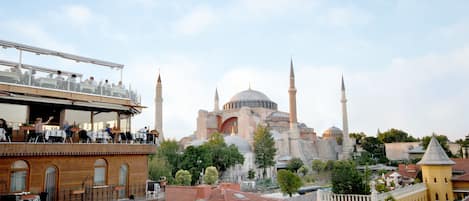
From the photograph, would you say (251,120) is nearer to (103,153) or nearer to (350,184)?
(350,184)

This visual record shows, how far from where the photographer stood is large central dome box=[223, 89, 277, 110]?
59.0 m

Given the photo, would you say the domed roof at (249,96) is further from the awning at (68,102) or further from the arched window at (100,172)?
the arched window at (100,172)

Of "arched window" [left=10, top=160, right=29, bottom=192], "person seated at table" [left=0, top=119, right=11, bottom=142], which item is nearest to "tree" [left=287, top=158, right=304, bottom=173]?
"arched window" [left=10, top=160, right=29, bottom=192]

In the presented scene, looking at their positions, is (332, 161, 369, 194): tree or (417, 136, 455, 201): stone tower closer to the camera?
(332, 161, 369, 194): tree

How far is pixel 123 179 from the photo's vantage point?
30.6 feet

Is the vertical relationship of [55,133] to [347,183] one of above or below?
above

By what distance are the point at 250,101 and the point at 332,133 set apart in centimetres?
1503

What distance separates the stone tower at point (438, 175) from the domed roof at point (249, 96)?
39.7 m

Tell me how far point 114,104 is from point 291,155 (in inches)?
1608

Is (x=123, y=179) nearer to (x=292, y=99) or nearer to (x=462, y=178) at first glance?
(x=462, y=178)

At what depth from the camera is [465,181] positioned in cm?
1983

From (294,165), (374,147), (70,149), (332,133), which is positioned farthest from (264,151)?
(70,149)

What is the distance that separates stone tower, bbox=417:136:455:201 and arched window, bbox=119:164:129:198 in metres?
17.1

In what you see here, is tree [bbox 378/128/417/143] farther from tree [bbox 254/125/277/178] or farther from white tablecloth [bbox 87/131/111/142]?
white tablecloth [bbox 87/131/111/142]
